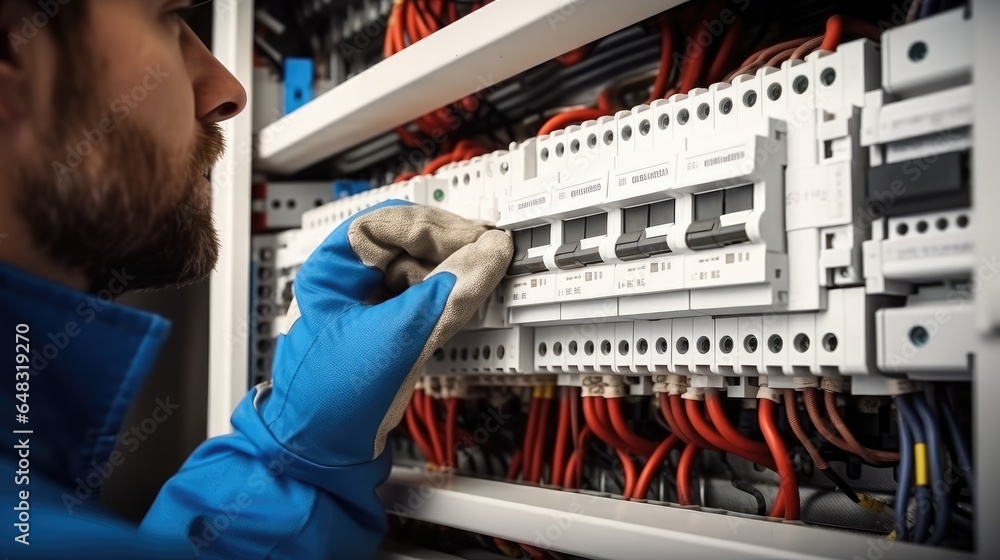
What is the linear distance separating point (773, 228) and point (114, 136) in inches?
23.4

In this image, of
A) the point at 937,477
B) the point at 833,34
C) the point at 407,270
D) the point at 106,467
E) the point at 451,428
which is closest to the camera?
the point at 937,477

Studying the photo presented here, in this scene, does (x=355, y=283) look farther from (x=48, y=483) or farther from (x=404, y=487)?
(x=48, y=483)

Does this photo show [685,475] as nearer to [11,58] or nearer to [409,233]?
[409,233]

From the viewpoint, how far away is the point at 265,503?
3.02 ft

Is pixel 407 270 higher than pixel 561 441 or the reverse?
higher

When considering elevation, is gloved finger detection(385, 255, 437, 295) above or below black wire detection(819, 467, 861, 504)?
above

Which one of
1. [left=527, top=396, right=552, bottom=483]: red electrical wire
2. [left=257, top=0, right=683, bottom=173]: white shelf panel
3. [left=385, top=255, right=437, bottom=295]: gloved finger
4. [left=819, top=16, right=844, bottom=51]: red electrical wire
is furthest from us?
[left=527, top=396, right=552, bottom=483]: red electrical wire

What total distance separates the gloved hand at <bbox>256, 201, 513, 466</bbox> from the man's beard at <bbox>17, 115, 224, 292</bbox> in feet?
0.52

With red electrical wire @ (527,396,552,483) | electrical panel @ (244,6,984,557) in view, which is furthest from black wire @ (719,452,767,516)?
red electrical wire @ (527,396,552,483)

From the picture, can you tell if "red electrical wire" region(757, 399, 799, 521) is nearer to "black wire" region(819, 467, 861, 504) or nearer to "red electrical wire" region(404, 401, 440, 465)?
"black wire" region(819, 467, 861, 504)

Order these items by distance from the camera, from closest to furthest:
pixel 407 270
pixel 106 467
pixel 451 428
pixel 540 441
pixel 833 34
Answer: pixel 833 34, pixel 106 467, pixel 407 270, pixel 540 441, pixel 451 428

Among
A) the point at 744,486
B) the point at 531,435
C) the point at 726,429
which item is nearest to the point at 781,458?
the point at 726,429

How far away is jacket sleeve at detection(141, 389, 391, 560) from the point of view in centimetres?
90

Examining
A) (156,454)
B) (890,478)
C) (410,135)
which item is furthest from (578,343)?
(156,454)
